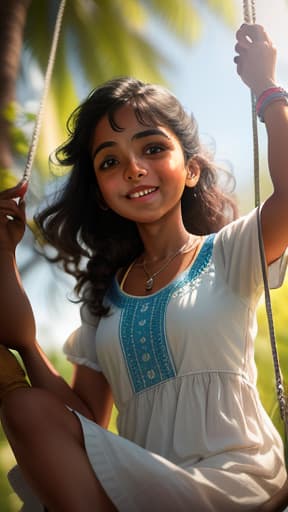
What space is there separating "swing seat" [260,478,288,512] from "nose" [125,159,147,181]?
61 centimetres

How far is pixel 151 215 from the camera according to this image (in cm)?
145

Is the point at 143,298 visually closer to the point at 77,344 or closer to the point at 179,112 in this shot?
the point at 77,344

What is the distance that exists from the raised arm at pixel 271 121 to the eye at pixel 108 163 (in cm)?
29

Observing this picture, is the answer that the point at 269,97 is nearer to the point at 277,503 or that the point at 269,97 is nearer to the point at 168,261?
the point at 168,261

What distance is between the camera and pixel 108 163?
1.48 meters

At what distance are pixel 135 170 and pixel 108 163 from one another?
0.09 metres

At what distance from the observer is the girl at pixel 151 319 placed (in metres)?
1.14

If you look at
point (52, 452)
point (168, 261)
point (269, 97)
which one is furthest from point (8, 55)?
point (52, 452)

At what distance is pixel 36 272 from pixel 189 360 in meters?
1.68

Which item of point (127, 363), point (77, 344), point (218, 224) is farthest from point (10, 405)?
point (218, 224)

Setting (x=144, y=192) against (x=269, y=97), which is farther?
(x=144, y=192)

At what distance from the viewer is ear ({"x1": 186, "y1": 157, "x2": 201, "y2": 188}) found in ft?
5.00

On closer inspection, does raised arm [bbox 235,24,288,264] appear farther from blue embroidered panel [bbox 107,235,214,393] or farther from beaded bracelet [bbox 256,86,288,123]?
blue embroidered panel [bbox 107,235,214,393]

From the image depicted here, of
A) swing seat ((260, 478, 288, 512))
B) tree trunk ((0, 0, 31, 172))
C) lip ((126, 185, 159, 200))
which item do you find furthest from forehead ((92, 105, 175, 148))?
tree trunk ((0, 0, 31, 172))
